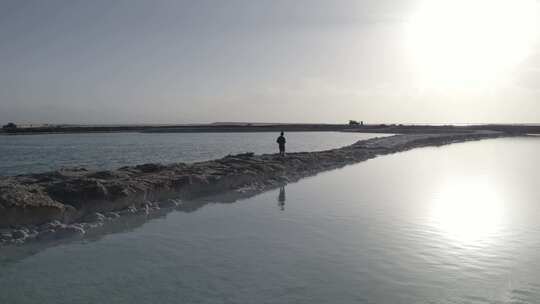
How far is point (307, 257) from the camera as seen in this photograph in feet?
21.0

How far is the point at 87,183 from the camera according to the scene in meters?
9.93

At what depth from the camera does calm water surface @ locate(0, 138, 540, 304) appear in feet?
16.8

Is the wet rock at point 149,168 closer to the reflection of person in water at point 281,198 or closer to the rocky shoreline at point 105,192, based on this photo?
the rocky shoreline at point 105,192

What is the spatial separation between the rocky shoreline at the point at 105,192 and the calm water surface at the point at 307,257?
2.96 feet

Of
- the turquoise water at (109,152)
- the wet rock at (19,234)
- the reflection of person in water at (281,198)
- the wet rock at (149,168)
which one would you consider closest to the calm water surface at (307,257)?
the reflection of person in water at (281,198)

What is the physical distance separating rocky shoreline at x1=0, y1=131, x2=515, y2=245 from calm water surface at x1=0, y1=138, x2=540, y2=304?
0.90 m

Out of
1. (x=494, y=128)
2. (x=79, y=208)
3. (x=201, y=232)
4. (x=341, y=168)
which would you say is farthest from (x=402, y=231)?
(x=494, y=128)

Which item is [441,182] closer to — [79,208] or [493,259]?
[493,259]

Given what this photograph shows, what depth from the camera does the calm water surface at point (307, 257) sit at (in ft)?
16.8

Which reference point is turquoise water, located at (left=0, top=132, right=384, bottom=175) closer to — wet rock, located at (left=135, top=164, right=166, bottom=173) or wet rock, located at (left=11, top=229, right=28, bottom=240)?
wet rock, located at (left=135, top=164, right=166, bottom=173)

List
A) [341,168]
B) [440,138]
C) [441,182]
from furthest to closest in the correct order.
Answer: [440,138] → [341,168] → [441,182]

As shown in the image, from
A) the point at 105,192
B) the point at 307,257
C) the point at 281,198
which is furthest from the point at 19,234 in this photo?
the point at 281,198

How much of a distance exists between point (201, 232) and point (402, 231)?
3342 millimetres

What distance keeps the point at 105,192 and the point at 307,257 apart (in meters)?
5.10
